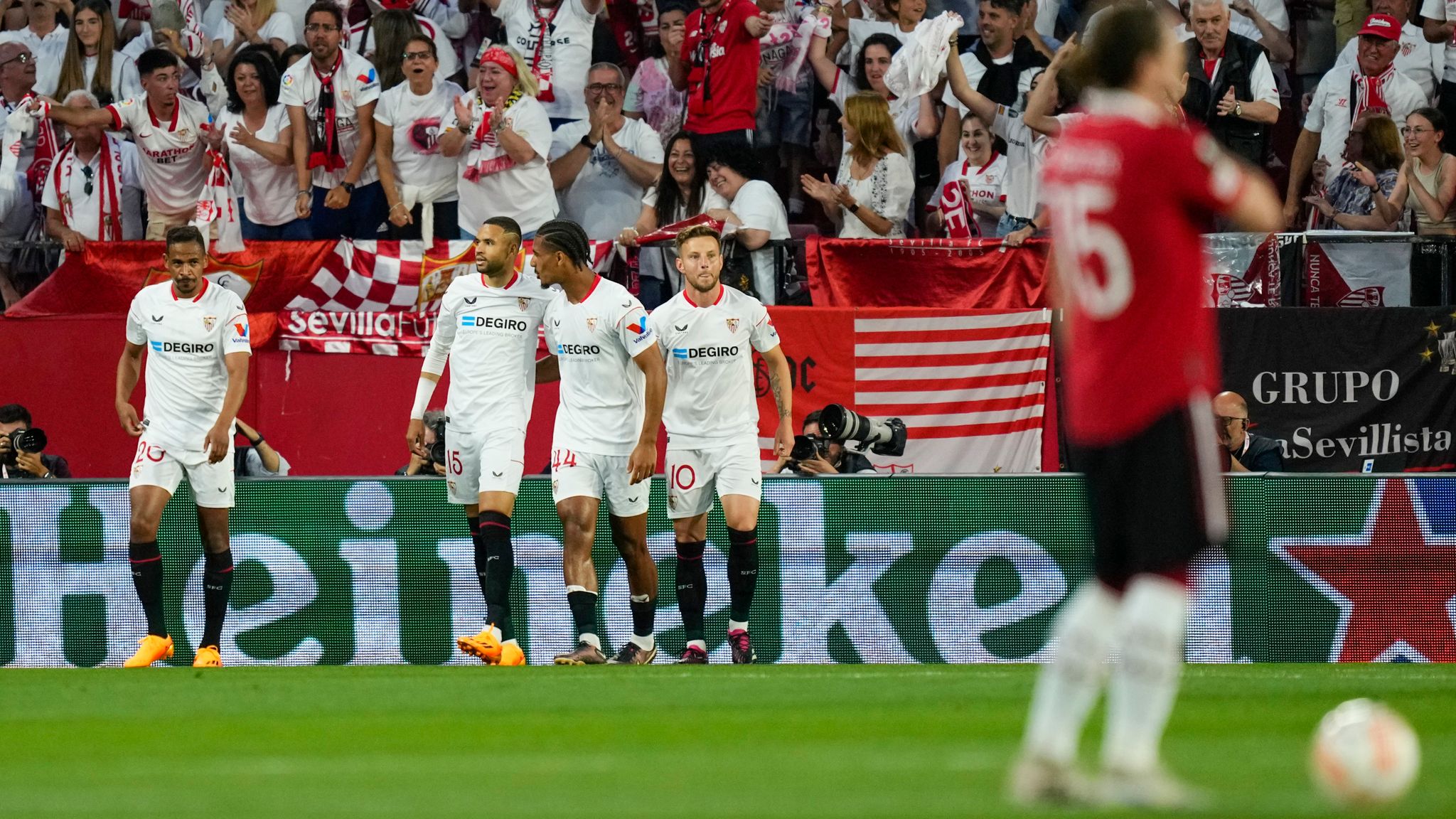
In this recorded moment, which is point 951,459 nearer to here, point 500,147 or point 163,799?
point 500,147

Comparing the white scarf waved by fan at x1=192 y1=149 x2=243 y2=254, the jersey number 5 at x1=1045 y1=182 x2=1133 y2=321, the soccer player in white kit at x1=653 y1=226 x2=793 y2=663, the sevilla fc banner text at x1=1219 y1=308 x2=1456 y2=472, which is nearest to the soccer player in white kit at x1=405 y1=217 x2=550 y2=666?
the soccer player in white kit at x1=653 y1=226 x2=793 y2=663

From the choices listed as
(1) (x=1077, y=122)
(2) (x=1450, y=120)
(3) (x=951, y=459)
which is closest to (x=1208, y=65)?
(2) (x=1450, y=120)

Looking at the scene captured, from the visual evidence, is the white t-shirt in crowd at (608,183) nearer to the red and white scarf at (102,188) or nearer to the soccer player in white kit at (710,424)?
the red and white scarf at (102,188)

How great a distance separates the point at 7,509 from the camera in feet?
40.4

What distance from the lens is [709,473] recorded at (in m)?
10.8

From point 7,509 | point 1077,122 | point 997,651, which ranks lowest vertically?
point 997,651

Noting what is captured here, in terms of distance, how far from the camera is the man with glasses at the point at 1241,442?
1244 cm

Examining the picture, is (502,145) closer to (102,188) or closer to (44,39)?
(102,188)

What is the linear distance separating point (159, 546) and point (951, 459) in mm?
5520

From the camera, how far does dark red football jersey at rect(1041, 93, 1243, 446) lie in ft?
15.5

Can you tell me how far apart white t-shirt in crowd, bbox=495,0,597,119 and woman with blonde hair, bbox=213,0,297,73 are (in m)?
2.00

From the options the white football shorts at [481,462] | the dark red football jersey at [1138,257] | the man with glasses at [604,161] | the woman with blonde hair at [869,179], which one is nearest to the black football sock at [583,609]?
the white football shorts at [481,462]

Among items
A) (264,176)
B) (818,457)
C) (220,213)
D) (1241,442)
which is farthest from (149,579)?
(1241,442)

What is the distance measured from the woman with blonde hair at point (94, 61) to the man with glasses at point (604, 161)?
3.78 meters
